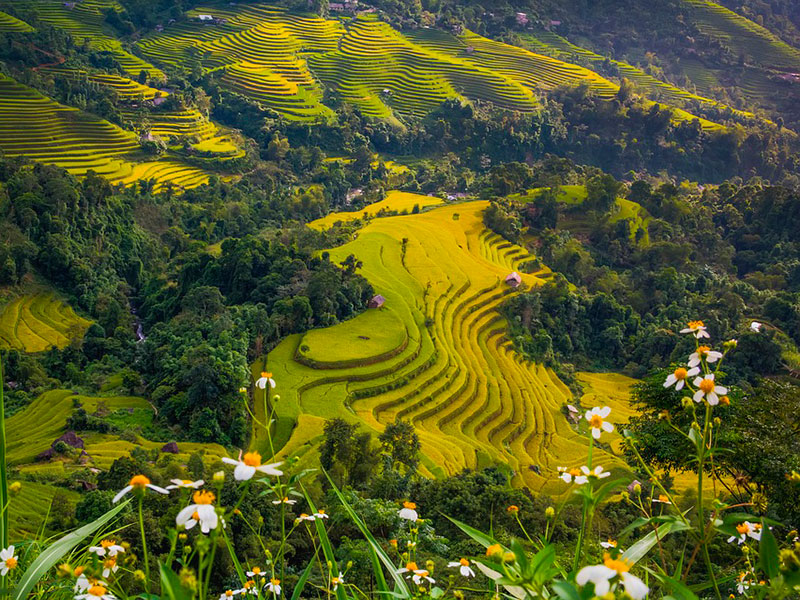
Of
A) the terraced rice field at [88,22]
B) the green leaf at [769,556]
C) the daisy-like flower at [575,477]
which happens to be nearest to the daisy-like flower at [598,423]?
the daisy-like flower at [575,477]

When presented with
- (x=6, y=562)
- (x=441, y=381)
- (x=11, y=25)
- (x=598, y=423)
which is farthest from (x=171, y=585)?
(x=11, y=25)

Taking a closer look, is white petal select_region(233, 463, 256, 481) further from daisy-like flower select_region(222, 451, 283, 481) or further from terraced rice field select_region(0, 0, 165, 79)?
terraced rice field select_region(0, 0, 165, 79)

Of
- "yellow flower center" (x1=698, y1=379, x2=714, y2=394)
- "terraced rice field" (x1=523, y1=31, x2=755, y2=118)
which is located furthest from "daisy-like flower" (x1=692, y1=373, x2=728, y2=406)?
"terraced rice field" (x1=523, y1=31, x2=755, y2=118)

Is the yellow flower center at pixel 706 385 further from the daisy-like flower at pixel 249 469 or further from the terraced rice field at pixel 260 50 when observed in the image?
the terraced rice field at pixel 260 50

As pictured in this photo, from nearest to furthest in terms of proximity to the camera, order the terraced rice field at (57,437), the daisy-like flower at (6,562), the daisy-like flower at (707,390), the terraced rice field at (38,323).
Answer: the daisy-like flower at (6,562) < the daisy-like flower at (707,390) < the terraced rice field at (57,437) < the terraced rice field at (38,323)

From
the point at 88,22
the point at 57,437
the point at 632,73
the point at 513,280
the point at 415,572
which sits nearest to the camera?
the point at 415,572

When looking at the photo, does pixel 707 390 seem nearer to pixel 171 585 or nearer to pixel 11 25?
pixel 171 585

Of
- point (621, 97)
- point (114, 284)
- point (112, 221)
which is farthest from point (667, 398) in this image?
point (621, 97)
